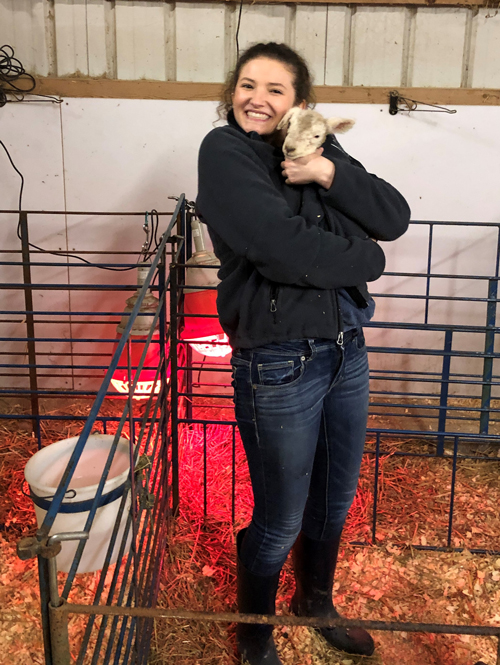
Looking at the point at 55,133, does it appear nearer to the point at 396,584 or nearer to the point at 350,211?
the point at 350,211

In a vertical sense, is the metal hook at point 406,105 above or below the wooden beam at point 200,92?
below

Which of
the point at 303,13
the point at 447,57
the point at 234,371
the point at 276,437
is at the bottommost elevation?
the point at 276,437

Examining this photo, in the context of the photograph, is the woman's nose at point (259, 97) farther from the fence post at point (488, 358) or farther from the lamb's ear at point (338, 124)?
the fence post at point (488, 358)

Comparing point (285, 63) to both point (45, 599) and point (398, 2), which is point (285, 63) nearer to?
point (45, 599)

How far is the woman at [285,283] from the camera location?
0.95 metres

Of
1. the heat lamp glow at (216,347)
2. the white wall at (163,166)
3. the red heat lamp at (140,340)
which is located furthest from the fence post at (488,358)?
the red heat lamp at (140,340)

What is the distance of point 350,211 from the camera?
1026mm

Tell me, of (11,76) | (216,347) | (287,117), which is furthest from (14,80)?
(287,117)

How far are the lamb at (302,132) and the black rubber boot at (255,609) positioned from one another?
2.96 ft

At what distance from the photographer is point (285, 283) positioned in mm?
1000

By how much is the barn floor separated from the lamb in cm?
112

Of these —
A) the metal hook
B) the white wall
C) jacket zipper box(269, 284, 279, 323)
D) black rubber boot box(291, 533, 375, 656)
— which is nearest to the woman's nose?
jacket zipper box(269, 284, 279, 323)

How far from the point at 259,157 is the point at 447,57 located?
7.49 ft

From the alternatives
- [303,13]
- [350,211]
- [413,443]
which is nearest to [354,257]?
[350,211]
